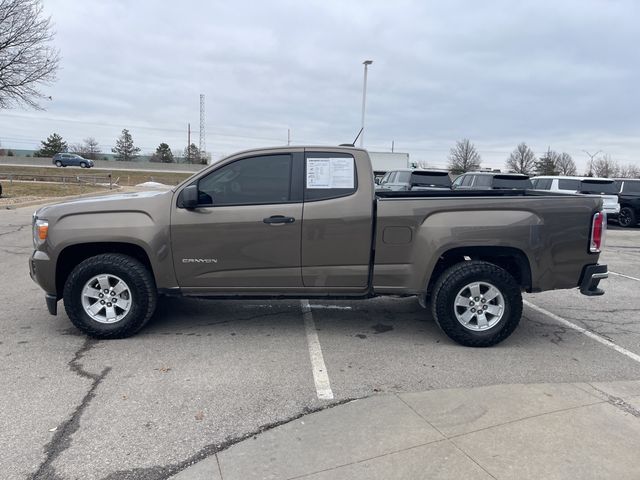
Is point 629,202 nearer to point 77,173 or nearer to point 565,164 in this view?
point 77,173

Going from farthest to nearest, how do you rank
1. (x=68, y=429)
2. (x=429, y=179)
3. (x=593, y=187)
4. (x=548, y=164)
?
(x=548, y=164)
(x=593, y=187)
(x=429, y=179)
(x=68, y=429)

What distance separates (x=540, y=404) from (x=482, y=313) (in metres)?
1.26

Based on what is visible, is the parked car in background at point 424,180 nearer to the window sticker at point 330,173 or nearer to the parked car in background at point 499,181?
the parked car in background at point 499,181

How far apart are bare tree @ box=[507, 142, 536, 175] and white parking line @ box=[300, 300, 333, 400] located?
2859 inches

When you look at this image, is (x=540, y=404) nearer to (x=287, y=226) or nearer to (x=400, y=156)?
(x=287, y=226)

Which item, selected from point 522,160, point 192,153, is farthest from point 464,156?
point 192,153

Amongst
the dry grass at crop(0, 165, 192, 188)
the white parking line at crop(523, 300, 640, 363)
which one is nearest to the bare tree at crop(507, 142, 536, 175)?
the dry grass at crop(0, 165, 192, 188)

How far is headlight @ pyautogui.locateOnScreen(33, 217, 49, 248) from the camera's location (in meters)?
4.73

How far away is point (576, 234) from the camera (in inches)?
183

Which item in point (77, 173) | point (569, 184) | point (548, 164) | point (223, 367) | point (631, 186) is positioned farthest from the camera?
point (548, 164)

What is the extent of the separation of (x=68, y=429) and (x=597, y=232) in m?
4.74

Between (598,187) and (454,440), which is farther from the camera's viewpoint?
(598,187)

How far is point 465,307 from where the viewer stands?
186 inches

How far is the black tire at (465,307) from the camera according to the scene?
4.64m
